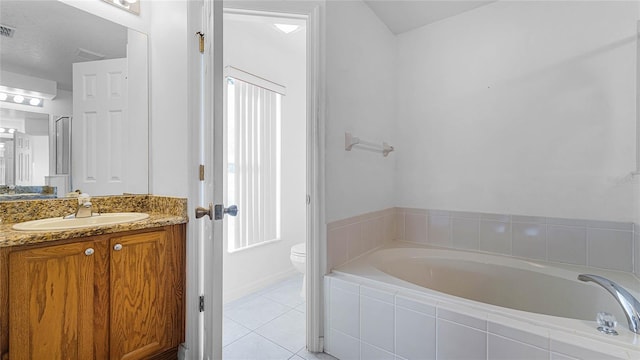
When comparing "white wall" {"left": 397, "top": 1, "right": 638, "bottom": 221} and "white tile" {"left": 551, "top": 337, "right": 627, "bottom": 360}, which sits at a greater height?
"white wall" {"left": 397, "top": 1, "right": 638, "bottom": 221}

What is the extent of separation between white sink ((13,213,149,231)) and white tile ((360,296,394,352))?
131 centimetres

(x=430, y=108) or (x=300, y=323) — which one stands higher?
(x=430, y=108)

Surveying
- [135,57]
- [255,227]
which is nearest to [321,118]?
[135,57]

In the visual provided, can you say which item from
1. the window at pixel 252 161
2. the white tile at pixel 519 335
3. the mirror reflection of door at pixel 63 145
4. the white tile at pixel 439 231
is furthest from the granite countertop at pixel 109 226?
the white tile at pixel 439 231

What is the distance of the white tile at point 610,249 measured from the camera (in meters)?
1.52

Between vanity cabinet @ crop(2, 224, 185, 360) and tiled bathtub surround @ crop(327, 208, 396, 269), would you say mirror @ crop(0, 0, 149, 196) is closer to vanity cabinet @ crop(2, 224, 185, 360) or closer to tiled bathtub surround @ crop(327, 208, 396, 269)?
vanity cabinet @ crop(2, 224, 185, 360)

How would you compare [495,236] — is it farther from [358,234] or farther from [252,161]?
[252,161]

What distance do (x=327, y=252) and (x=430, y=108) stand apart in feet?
4.87

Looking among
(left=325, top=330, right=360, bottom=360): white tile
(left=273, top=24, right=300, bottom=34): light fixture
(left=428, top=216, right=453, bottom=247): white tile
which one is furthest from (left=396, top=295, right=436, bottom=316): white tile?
(left=273, top=24, right=300, bottom=34): light fixture

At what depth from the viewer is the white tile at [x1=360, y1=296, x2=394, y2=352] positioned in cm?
133

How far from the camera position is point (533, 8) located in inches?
Result: 69.9

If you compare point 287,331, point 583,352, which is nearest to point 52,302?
point 287,331

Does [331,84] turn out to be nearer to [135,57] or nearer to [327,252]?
[327,252]

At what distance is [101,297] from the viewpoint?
1.22 metres
